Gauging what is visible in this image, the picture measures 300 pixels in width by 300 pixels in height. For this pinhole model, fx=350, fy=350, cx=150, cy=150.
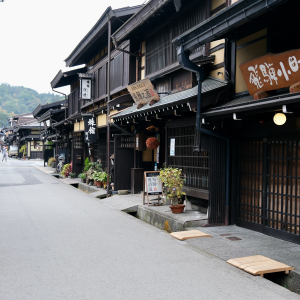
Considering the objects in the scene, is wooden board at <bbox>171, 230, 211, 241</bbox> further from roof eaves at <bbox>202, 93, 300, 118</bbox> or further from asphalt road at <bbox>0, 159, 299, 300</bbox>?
roof eaves at <bbox>202, 93, 300, 118</bbox>

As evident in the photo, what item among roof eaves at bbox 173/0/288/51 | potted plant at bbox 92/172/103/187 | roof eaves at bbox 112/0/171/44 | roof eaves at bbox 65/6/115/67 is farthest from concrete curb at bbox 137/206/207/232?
roof eaves at bbox 65/6/115/67

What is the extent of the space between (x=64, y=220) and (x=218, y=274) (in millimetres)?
6112

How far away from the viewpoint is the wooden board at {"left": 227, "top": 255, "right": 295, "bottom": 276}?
5.93 m

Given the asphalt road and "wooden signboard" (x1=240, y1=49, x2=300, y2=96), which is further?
"wooden signboard" (x1=240, y1=49, x2=300, y2=96)

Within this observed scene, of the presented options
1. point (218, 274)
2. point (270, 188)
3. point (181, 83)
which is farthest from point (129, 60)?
point (218, 274)

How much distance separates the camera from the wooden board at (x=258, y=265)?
5930 millimetres

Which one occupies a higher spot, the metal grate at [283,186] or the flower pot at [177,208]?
the metal grate at [283,186]

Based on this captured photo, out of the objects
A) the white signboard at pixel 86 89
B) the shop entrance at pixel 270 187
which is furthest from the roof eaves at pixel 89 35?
the shop entrance at pixel 270 187

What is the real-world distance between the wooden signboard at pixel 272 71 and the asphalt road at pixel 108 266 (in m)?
3.87

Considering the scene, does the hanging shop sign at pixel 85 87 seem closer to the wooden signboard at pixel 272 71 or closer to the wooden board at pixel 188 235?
the wooden board at pixel 188 235

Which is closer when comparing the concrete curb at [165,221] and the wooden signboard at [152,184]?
the concrete curb at [165,221]

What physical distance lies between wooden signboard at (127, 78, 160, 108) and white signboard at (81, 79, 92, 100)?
9067 millimetres

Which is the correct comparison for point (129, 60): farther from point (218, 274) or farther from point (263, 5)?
point (218, 274)

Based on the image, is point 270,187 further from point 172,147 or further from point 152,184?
point 152,184
